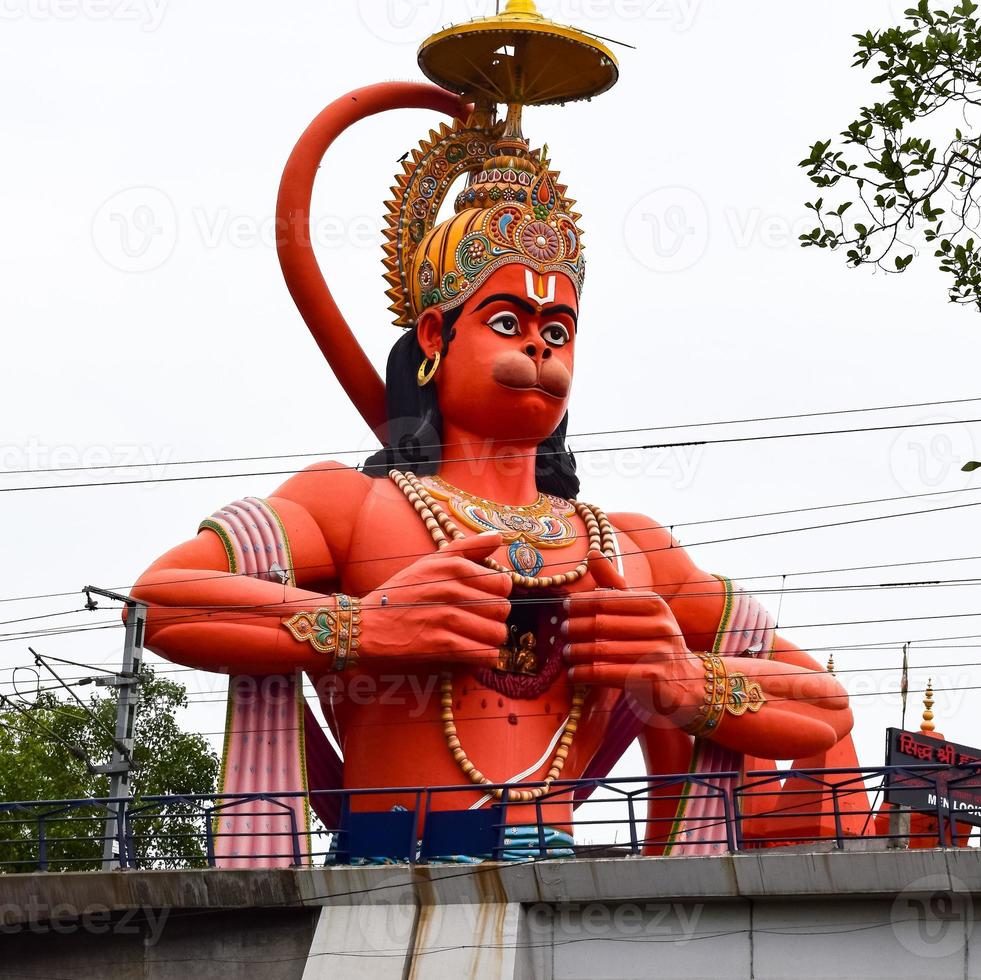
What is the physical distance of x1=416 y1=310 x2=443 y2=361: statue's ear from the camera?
17688 millimetres

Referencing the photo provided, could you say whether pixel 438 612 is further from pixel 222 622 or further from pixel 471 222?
pixel 471 222

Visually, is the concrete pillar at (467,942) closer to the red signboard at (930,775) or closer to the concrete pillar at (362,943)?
the concrete pillar at (362,943)

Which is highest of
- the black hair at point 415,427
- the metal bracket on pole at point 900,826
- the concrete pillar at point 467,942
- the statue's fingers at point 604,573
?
the black hair at point 415,427

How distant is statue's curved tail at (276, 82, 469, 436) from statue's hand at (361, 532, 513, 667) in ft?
8.37

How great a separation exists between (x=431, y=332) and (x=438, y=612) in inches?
114

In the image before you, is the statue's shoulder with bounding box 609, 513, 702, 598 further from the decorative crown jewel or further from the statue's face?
the decorative crown jewel

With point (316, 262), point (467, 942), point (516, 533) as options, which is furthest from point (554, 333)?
point (467, 942)

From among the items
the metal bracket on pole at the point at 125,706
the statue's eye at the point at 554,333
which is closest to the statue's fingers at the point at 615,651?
the statue's eye at the point at 554,333

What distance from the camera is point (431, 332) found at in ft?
58.3

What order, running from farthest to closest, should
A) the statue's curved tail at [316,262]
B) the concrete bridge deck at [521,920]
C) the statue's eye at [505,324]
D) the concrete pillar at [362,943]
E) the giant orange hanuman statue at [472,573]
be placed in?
the statue's curved tail at [316,262], the statue's eye at [505,324], the giant orange hanuman statue at [472,573], the concrete pillar at [362,943], the concrete bridge deck at [521,920]

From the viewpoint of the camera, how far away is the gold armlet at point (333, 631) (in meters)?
15.9

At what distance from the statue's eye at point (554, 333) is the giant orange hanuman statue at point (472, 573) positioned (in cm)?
3
